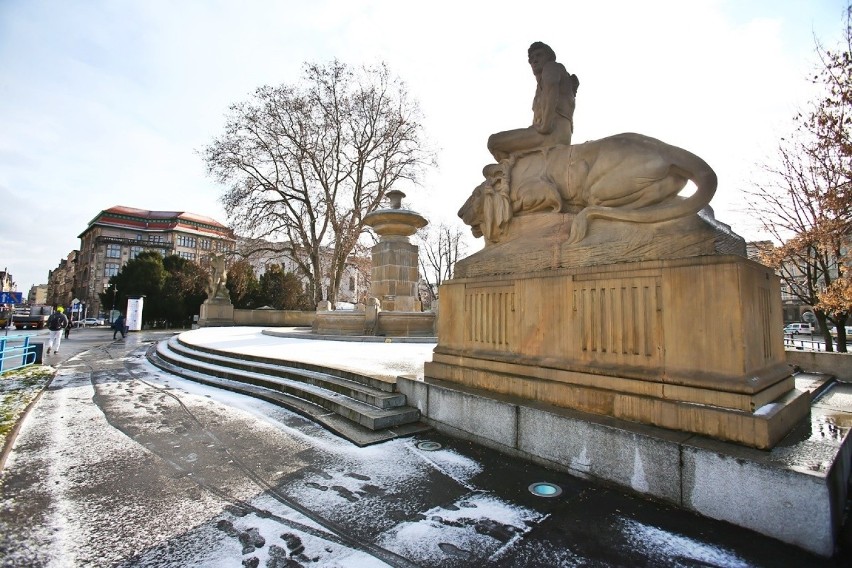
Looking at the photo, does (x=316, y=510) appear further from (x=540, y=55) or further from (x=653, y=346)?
(x=540, y=55)

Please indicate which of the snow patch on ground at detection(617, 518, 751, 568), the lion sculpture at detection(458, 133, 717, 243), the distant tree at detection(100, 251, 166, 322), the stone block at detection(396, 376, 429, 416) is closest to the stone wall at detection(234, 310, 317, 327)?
the distant tree at detection(100, 251, 166, 322)

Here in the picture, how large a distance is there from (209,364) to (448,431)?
20.9 ft

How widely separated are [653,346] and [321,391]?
13.8 ft

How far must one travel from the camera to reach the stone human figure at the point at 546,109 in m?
4.32

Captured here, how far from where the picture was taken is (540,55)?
452 cm

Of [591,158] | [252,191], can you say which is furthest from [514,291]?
[252,191]

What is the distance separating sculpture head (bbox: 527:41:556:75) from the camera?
4512 millimetres

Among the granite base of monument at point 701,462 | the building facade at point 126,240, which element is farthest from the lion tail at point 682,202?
the building facade at point 126,240

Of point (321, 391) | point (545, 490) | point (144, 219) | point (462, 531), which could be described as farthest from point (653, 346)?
point (144, 219)

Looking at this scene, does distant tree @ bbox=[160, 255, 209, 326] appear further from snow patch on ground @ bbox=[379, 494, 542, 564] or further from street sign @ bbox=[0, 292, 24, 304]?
snow patch on ground @ bbox=[379, 494, 542, 564]

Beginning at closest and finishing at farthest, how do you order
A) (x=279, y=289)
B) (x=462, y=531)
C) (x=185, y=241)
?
(x=462, y=531), (x=279, y=289), (x=185, y=241)

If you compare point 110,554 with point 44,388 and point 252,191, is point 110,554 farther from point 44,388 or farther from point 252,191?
point 252,191

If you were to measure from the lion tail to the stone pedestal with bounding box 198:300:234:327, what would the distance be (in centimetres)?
2537

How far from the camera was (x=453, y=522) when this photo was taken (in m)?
2.43
